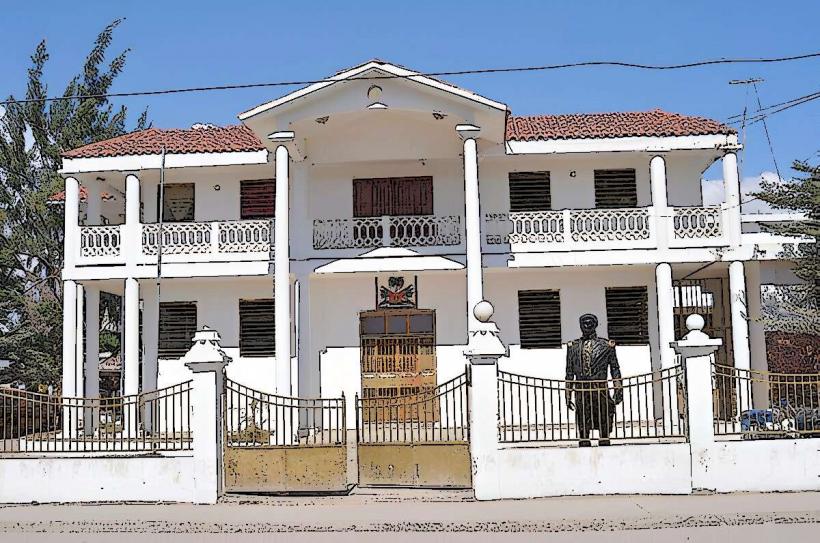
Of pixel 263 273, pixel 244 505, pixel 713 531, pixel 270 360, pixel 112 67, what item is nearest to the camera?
pixel 713 531

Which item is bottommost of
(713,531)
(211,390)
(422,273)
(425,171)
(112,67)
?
(713,531)

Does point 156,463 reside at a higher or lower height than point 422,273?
lower

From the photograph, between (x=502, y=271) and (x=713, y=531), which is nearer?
(x=713, y=531)

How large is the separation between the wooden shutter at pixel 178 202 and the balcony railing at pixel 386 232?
3.26m

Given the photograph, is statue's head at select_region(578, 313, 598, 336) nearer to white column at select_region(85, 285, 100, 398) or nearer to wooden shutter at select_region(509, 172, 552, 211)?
wooden shutter at select_region(509, 172, 552, 211)

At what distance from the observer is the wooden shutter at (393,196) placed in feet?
64.5

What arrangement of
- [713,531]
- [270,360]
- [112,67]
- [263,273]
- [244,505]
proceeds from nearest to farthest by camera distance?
[713,531] → [244,505] → [263,273] → [270,360] → [112,67]

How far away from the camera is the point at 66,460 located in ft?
36.8

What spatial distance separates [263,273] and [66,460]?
7.75m

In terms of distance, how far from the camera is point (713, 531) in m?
9.09

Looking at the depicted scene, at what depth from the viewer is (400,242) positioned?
18.6 m

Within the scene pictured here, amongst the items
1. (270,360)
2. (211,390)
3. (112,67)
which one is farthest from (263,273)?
(112,67)

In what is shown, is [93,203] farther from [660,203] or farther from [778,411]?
[778,411]

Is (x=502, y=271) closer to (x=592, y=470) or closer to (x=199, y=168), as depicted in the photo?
(x=199, y=168)
